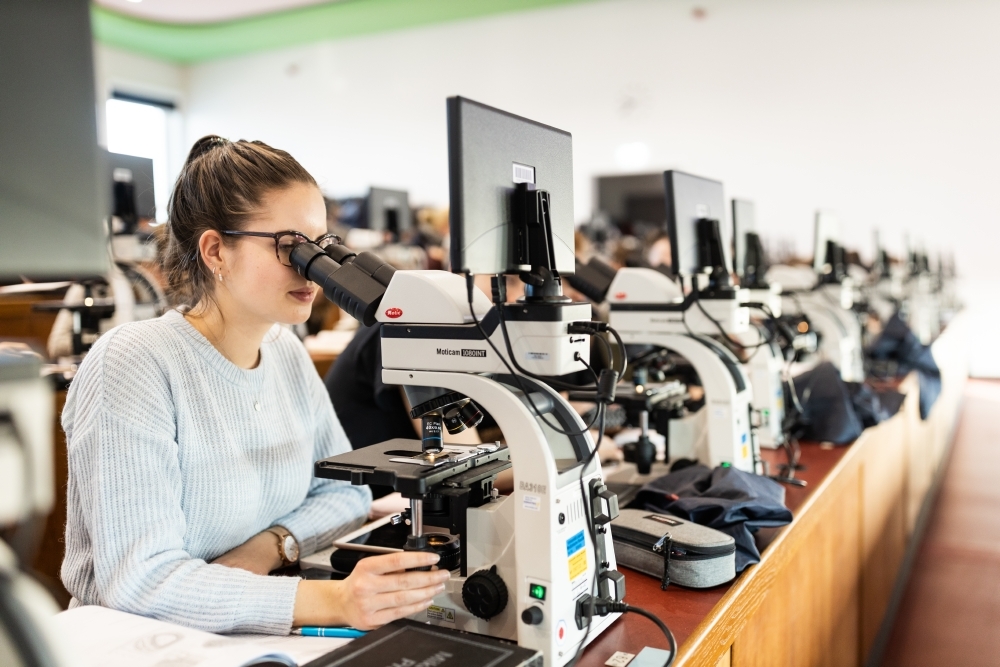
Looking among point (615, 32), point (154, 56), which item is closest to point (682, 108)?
point (615, 32)

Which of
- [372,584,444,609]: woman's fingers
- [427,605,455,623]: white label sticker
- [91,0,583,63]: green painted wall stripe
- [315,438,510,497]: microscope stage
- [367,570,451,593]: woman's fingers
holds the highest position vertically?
[91,0,583,63]: green painted wall stripe

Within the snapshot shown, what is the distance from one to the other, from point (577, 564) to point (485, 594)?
13 cm

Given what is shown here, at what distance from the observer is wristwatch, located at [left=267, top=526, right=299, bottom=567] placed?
4.81 feet

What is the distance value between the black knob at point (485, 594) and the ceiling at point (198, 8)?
9.85 meters

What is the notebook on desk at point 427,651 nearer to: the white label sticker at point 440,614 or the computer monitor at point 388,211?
the white label sticker at point 440,614

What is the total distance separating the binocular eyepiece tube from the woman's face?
106mm

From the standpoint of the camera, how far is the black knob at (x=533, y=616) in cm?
109

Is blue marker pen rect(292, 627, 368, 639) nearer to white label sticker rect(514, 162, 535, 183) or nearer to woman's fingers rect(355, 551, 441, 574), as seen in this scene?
woman's fingers rect(355, 551, 441, 574)

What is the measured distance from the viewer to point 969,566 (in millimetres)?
3650

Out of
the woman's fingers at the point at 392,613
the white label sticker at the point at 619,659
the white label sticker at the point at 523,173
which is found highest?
the white label sticker at the point at 523,173

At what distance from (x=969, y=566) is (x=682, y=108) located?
21.7ft

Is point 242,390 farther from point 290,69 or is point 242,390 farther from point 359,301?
point 290,69

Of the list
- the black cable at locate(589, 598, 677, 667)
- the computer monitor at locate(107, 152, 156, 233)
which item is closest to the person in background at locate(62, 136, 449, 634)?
the black cable at locate(589, 598, 677, 667)

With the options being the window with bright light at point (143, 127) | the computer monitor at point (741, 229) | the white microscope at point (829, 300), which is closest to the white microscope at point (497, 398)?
the computer monitor at point (741, 229)
